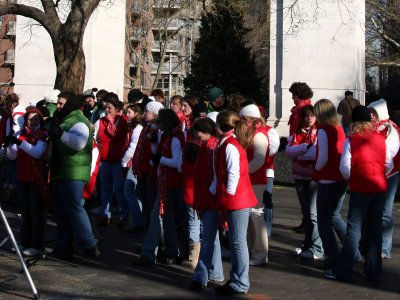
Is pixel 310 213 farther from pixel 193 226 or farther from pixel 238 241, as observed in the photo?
pixel 238 241

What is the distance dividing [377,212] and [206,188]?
1976mm

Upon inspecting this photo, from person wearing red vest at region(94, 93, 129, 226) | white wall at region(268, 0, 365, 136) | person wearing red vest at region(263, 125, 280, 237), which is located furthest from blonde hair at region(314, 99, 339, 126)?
white wall at region(268, 0, 365, 136)

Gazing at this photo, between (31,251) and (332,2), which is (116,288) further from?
(332,2)

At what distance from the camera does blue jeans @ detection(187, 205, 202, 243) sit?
28.2 feet

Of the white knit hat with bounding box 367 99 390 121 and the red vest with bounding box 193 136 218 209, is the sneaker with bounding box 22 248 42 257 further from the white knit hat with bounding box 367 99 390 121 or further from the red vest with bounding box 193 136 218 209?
the white knit hat with bounding box 367 99 390 121

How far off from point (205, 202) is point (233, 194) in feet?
1.38

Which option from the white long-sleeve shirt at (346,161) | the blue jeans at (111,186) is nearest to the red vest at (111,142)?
the blue jeans at (111,186)

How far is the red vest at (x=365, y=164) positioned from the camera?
7.81 metres

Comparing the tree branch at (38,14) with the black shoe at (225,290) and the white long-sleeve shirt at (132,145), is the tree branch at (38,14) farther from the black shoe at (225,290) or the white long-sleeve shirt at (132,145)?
the black shoe at (225,290)

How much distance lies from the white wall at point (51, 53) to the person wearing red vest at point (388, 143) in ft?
46.3

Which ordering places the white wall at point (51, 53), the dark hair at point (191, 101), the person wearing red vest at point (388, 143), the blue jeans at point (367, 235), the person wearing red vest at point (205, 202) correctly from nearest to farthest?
the person wearing red vest at point (205, 202) < the blue jeans at point (367, 235) < the person wearing red vest at point (388, 143) < the dark hair at point (191, 101) < the white wall at point (51, 53)

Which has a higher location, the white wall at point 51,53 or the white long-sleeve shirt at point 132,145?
the white wall at point 51,53

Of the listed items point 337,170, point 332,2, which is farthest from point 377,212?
point 332,2

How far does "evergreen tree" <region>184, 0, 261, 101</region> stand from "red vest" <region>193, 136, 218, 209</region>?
28942 millimetres
